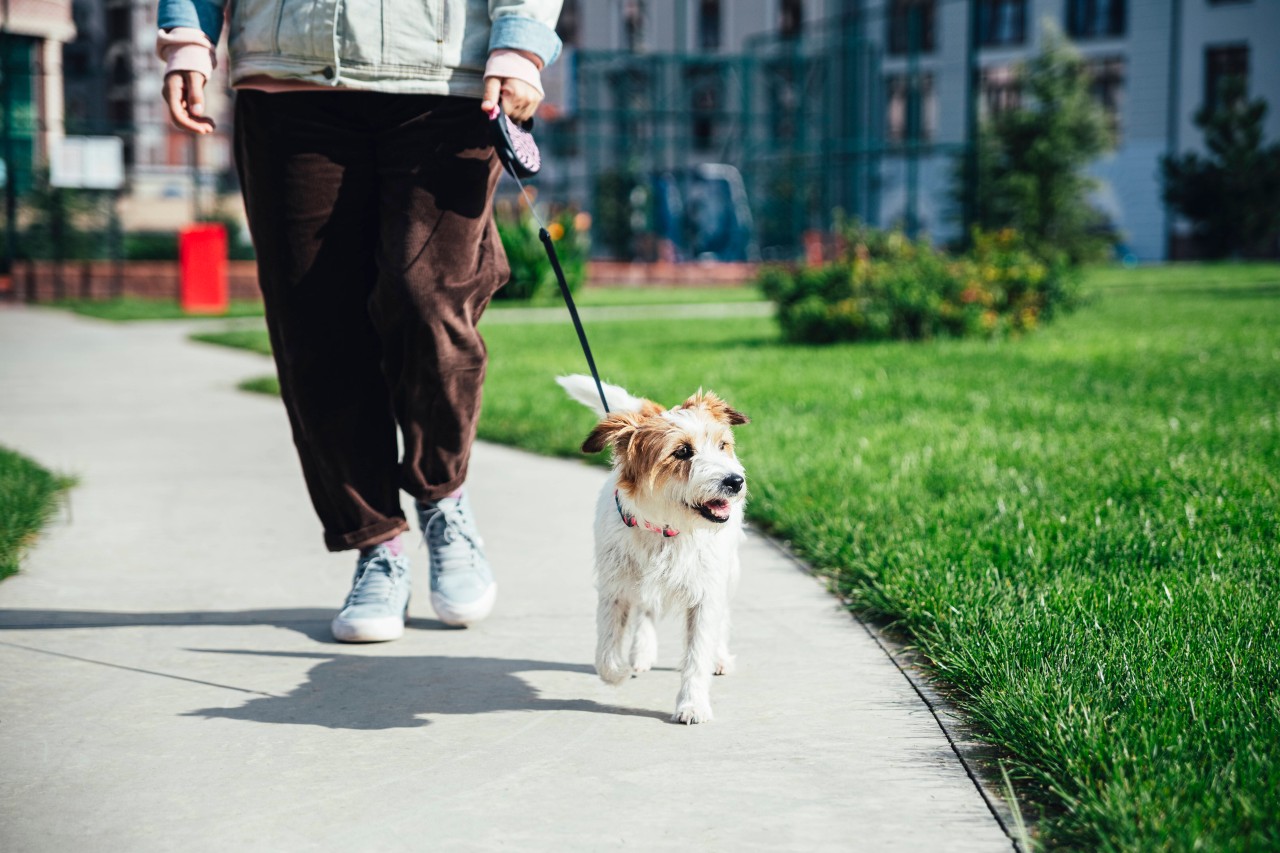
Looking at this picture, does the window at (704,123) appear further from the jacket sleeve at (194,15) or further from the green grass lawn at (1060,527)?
the jacket sleeve at (194,15)

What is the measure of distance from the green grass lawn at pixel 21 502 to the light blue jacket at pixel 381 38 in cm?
186

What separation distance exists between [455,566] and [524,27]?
142 centimetres

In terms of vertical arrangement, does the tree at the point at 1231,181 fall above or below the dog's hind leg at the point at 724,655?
above

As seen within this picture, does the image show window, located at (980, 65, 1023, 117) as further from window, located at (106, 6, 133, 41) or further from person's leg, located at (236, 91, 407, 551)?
person's leg, located at (236, 91, 407, 551)

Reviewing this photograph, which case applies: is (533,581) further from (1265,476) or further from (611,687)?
(1265,476)

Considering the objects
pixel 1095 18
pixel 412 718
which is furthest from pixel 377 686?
pixel 1095 18

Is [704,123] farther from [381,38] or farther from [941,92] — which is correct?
[381,38]

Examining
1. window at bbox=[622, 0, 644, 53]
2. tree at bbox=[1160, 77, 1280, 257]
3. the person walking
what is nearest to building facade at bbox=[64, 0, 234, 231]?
the person walking

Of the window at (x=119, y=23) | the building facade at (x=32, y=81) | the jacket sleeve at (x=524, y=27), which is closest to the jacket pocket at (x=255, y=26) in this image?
the jacket sleeve at (x=524, y=27)

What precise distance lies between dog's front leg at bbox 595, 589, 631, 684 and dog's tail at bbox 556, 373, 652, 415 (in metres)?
0.45

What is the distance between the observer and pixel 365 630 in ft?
11.6

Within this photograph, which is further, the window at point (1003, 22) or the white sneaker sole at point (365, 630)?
the window at point (1003, 22)

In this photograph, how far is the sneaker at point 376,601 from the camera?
11.7 ft

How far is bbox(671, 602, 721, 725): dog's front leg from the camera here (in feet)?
9.78
